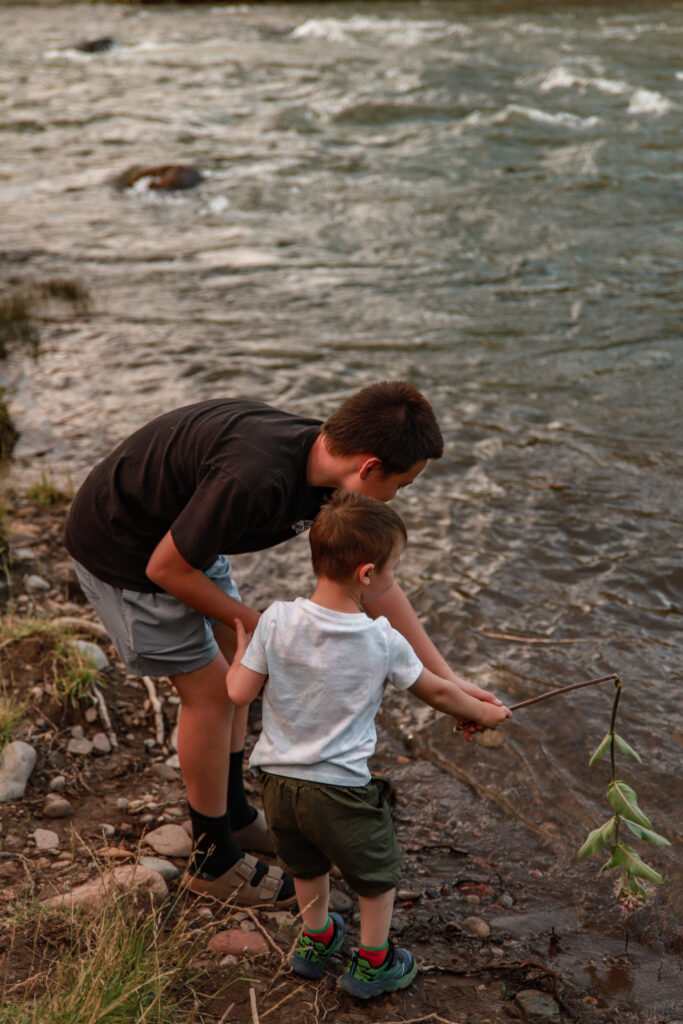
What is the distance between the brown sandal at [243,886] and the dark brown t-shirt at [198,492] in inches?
38.1

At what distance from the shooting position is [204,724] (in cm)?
307

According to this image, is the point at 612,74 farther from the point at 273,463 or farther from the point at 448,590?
the point at 273,463

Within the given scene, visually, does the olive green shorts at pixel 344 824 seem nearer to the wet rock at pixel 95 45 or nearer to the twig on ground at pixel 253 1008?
the twig on ground at pixel 253 1008

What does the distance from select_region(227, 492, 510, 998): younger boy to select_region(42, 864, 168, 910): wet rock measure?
50 centimetres

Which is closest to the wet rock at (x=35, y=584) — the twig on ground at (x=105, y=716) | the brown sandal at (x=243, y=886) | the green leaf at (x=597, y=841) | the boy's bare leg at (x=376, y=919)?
the twig on ground at (x=105, y=716)

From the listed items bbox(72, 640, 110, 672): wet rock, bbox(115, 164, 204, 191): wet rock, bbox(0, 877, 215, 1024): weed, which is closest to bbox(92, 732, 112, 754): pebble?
bbox(72, 640, 110, 672): wet rock

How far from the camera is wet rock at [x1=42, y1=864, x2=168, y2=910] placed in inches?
111

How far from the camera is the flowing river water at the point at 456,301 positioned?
185 inches

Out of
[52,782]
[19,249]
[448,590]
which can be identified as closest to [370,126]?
[19,249]

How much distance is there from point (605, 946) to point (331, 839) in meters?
1.06

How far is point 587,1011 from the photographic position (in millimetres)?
2828

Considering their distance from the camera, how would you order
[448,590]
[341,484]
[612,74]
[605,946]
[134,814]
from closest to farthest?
1. [341,484]
2. [605,946]
3. [134,814]
4. [448,590]
5. [612,74]

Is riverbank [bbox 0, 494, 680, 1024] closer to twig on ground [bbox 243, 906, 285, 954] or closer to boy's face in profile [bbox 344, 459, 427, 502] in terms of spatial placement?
twig on ground [bbox 243, 906, 285, 954]

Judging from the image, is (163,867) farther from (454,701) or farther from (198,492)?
(198,492)
